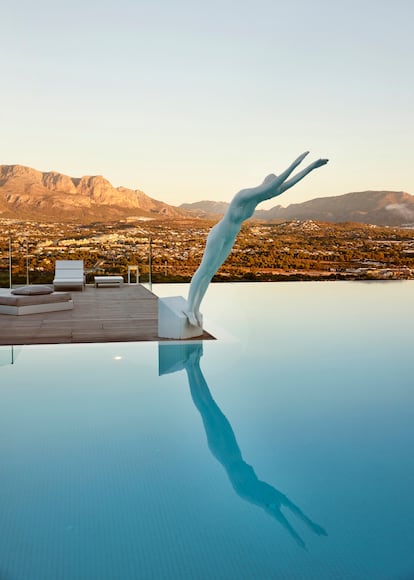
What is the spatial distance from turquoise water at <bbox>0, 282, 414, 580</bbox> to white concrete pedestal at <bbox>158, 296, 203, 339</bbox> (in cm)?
41

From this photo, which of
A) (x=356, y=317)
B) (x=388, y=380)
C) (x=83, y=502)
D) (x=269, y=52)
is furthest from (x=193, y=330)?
(x=269, y=52)

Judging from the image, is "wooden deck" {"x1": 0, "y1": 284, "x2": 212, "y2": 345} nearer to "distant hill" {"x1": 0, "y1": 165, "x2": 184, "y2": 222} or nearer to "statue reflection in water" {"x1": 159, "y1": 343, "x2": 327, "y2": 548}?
"statue reflection in water" {"x1": 159, "y1": 343, "x2": 327, "y2": 548}

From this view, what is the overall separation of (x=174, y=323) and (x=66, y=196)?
14460 mm

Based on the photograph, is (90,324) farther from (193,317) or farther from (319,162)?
(319,162)

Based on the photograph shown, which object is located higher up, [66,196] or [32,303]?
[66,196]

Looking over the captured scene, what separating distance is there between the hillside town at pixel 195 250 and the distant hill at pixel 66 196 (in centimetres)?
117

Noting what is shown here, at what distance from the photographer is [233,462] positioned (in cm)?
295

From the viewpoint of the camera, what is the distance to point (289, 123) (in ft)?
52.0

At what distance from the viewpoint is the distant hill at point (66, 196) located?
18.8 metres

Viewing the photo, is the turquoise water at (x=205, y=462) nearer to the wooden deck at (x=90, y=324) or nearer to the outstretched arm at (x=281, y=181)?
the wooden deck at (x=90, y=324)

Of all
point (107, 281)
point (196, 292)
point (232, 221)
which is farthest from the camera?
point (107, 281)

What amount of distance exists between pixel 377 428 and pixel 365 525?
128 cm

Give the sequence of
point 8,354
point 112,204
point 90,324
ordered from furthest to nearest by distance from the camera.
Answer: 1. point 112,204
2. point 90,324
3. point 8,354

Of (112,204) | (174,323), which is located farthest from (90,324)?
(112,204)
